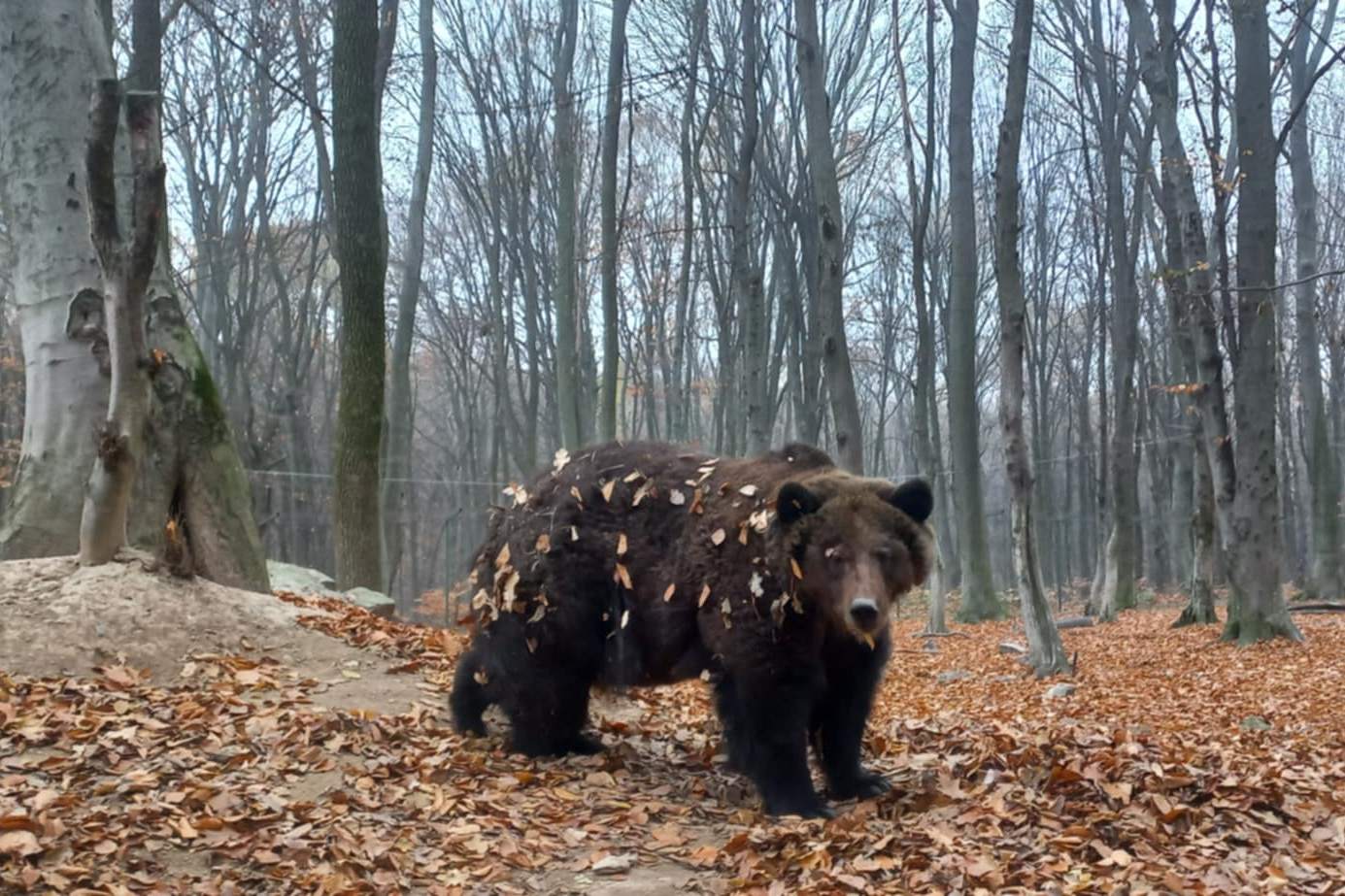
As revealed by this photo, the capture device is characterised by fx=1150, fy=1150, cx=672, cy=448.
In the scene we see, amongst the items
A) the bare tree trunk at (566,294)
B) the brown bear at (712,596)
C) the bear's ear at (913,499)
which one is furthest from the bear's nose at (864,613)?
the bare tree trunk at (566,294)

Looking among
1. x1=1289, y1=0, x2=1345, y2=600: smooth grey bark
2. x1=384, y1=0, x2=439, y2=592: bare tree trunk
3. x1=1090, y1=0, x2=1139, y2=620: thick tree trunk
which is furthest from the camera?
x1=1289, y1=0, x2=1345, y2=600: smooth grey bark

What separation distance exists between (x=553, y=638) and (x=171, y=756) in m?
1.92

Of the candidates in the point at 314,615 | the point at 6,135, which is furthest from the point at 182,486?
the point at 6,135

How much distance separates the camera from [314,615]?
296 inches

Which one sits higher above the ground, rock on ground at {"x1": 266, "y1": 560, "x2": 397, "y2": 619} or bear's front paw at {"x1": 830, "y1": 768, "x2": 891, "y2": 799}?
rock on ground at {"x1": 266, "y1": 560, "x2": 397, "y2": 619}

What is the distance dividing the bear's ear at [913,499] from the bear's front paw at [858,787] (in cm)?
137

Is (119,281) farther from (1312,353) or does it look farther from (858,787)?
(1312,353)

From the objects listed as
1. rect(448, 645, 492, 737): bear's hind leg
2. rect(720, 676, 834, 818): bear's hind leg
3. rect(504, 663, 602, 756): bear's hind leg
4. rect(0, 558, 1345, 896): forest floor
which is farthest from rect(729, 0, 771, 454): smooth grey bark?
rect(720, 676, 834, 818): bear's hind leg

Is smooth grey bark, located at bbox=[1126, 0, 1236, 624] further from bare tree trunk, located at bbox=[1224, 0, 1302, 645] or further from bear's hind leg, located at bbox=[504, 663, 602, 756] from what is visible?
bear's hind leg, located at bbox=[504, 663, 602, 756]

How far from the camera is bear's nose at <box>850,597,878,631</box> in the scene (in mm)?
5098

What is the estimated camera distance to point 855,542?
5.39 metres

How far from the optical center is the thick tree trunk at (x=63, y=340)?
7379 mm

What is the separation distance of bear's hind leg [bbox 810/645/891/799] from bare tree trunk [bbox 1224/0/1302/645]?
388 inches

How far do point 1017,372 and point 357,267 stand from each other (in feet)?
21.8
